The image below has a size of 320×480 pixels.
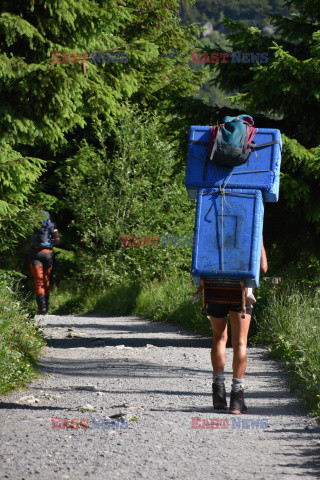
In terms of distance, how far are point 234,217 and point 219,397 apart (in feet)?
4.44

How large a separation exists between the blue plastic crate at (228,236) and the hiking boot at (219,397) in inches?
32.5

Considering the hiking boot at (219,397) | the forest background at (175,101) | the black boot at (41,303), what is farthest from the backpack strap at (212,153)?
the black boot at (41,303)

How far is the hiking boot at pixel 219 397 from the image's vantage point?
512 cm

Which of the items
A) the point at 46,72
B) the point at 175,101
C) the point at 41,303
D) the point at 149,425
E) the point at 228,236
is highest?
the point at 46,72

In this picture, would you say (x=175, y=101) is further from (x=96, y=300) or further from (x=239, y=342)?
(x=96, y=300)

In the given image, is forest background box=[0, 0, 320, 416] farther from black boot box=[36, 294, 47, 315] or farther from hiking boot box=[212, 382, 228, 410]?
hiking boot box=[212, 382, 228, 410]

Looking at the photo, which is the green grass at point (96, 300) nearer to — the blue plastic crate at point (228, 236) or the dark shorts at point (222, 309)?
the dark shorts at point (222, 309)

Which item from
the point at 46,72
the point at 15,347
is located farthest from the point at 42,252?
the point at 15,347

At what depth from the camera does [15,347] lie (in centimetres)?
675

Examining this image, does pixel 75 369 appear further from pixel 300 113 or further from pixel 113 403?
pixel 300 113

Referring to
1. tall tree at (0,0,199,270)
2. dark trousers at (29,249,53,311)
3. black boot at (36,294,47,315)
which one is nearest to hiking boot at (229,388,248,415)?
tall tree at (0,0,199,270)

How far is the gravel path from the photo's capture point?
365 cm

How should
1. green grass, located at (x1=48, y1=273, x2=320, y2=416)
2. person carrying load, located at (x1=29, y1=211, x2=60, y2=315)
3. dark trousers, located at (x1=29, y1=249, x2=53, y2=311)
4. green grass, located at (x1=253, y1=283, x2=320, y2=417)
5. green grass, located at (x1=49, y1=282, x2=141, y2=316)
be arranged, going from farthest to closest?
green grass, located at (x1=49, y1=282, x2=141, y2=316) → dark trousers, located at (x1=29, y1=249, x2=53, y2=311) → person carrying load, located at (x1=29, y1=211, x2=60, y2=315) → green grass, located at (x1=48, y1=273, x2=320, y2=416) → green grass, located at (x1=253, y1=283, x2=320, y2=417)

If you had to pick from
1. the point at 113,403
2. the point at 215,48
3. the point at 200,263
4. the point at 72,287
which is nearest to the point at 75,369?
the point at 113,403
